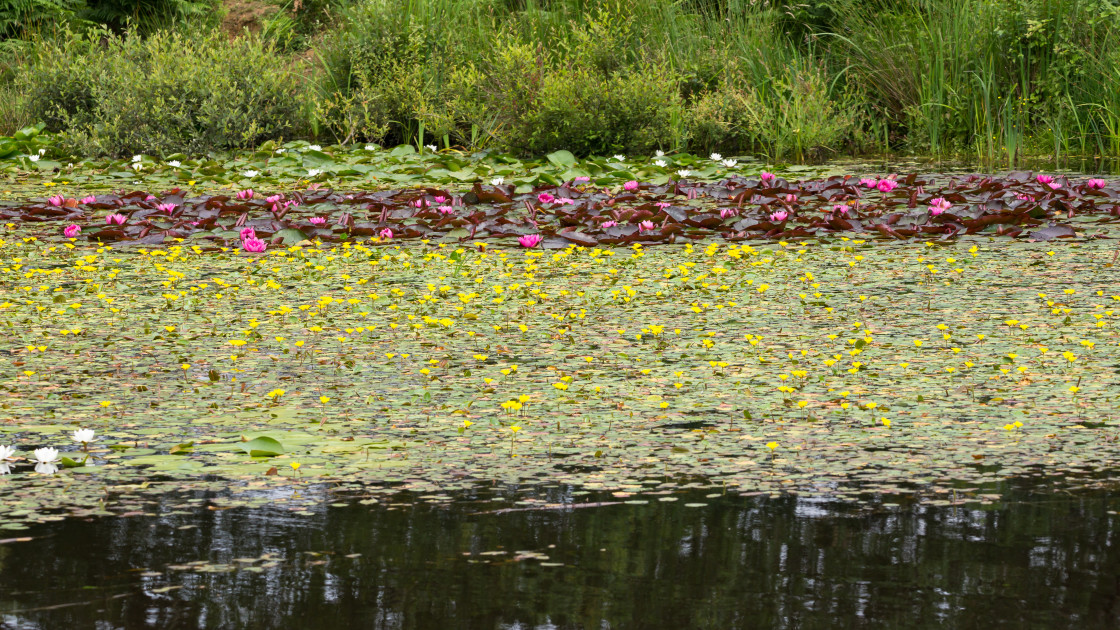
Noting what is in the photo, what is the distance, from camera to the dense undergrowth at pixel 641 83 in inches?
384

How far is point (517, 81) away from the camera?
33.0 feet

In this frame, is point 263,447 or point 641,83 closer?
point 263,447

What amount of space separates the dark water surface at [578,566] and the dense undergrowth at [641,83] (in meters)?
7.40

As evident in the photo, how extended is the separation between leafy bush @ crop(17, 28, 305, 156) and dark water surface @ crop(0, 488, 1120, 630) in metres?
8.30

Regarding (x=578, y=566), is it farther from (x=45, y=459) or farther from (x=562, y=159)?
(x=562, y=159)

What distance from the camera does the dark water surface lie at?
199 cm

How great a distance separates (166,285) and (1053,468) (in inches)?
137

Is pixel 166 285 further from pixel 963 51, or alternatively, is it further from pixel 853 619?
pixel 963 51

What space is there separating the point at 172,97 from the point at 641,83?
3.78 metres

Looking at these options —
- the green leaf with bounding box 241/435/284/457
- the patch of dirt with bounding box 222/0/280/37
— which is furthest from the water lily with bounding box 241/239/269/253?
the patch of dirt with bounding box 222/0/280/37

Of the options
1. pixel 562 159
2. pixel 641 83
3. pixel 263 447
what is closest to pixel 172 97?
pixel 562 159

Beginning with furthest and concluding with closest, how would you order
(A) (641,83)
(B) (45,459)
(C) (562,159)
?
(A) (641,83) < (C) (562,159) < (B) (45,459)

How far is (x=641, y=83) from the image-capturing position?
31.6 ft

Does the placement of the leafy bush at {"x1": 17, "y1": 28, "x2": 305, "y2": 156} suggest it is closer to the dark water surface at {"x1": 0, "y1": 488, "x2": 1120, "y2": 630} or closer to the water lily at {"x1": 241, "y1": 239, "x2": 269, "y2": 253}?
the water lily at {"x1": 241, "y1": 239, "x2": 269, "y2": 253}
